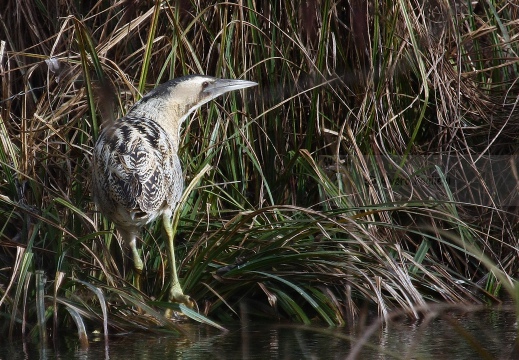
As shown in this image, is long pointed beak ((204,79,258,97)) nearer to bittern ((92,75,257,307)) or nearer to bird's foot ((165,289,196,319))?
bittern ((92,75,257,307))

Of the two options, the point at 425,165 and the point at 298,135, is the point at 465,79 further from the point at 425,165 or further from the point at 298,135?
the point at 298,135

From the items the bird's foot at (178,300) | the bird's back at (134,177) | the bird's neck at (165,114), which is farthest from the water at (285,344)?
the bird's neck at (165,114)

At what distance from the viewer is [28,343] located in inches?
138

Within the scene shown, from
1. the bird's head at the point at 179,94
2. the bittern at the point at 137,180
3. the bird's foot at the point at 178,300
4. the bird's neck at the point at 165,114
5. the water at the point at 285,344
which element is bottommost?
the water at the point at 285,344

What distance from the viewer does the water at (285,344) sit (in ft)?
10.5

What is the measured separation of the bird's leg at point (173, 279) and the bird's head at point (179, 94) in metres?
0.71

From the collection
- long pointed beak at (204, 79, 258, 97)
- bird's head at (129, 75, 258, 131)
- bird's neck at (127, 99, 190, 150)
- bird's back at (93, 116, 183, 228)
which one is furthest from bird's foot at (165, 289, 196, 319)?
long pointed beak at (204, 79, 258, 97)

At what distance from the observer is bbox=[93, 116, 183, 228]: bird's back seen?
381 cm

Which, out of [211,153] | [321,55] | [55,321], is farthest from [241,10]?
[55,321]

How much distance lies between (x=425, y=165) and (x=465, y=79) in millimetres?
629

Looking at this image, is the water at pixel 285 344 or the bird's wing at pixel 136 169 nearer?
the water at pixel 285 344

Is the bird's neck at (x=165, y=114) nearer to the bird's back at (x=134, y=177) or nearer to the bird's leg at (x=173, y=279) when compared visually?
the bird's back at (x=134, y=177)

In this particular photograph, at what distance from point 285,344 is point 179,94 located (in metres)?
1.64

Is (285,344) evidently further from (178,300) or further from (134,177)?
(134,177)
